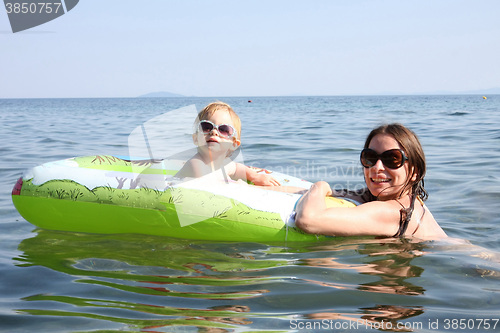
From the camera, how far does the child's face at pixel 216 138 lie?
436 cm

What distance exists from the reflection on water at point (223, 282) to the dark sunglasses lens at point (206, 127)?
0.93 metres

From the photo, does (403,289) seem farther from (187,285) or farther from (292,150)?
(292,150)

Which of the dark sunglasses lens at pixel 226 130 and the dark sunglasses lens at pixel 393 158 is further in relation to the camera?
the dark sunglasses lens at pixel 226 130

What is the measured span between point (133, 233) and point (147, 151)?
85 cm

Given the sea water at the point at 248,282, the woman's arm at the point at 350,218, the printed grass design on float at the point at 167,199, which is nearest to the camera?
the sea water at the point at 248,282

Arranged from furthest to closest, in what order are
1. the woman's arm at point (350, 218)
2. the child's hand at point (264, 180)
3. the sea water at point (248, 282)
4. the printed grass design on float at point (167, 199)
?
the child's hand at point (264, 180), the printed grass design on float at point (167, 199), the woman's arm at point (350, 218), the sea water at point (248, 282)

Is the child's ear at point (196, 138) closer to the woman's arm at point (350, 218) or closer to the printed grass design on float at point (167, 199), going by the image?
the printed grass design on float at point (167, 199)

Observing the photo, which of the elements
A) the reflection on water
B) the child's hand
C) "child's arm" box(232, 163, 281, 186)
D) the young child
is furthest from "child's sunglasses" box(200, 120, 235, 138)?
the reflection on water

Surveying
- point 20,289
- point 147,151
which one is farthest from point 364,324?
point 147,151

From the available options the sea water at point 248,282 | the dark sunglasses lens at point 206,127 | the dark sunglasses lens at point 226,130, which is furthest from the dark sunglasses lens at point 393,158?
the dark sunglasses lens at point 206,127

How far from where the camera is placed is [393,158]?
3758 mm

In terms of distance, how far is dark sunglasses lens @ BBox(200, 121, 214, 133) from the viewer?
4363mm

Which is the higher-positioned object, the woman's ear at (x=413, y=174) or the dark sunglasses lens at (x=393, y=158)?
the dark sunglasses lens at (x=393, y=158)

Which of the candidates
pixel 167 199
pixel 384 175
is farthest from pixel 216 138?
A: pixel 384 175
